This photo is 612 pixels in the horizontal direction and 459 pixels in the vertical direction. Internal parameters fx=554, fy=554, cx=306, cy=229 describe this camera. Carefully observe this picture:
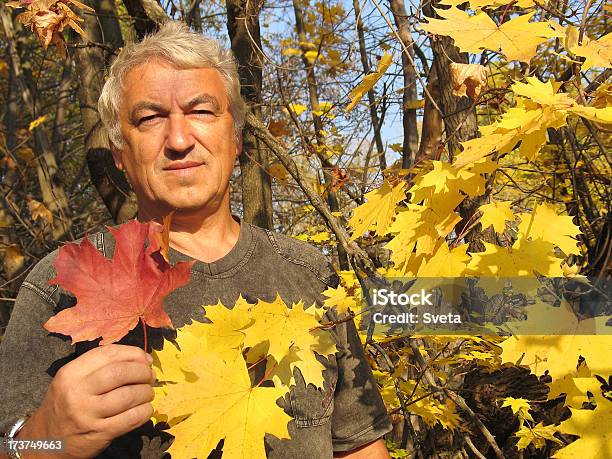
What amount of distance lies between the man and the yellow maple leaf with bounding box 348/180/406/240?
15.2 inches

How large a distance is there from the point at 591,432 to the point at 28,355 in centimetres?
126

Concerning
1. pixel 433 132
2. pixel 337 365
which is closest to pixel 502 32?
pixel 337 365

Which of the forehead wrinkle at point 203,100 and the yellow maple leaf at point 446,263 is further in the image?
the forehead wrinkle at point 203,100

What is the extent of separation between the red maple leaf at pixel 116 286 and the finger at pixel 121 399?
9 centimetres

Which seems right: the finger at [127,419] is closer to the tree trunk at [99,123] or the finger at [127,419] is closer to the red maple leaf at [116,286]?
the red maple leaf at [116,286]

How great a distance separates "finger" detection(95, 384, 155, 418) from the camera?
0.99m

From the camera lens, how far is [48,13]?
2111 mm

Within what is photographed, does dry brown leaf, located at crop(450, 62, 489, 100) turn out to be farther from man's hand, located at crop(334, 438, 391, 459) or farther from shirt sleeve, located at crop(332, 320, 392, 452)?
man's hand, located at crop(334, 438, 391, 459)

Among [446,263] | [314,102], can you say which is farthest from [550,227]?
[314,102]

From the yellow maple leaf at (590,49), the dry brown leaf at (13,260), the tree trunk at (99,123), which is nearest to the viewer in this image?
the yellow maple leaf at (590,49)

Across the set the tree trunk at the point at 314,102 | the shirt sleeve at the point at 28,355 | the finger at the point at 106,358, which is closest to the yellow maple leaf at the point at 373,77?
the finger at the point at 106,358

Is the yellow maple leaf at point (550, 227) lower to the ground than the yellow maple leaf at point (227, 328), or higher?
higher

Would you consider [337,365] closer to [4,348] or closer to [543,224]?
[543,224]

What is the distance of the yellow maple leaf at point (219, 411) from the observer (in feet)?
3.11
